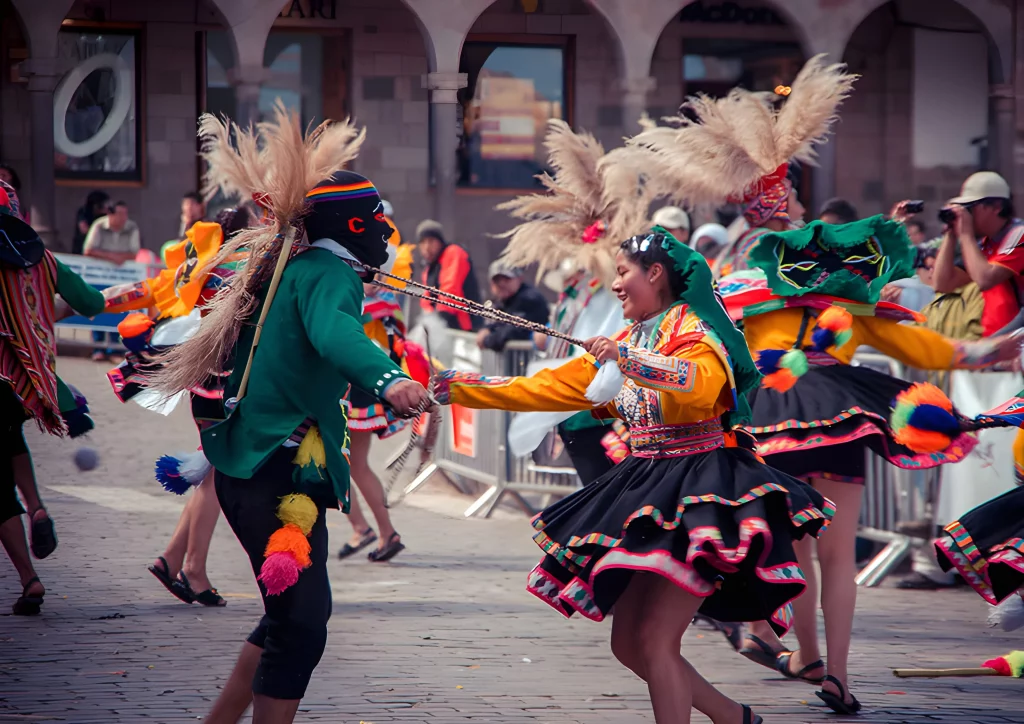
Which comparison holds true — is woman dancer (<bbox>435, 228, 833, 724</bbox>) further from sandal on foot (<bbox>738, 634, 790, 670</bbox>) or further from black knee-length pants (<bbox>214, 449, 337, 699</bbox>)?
sandal on foot (<bbox>738, 634, 790, 670</bbox>)

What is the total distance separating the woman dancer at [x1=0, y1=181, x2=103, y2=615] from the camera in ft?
22.0

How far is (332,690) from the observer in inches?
228

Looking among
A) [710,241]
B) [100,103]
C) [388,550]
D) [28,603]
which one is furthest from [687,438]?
[100,103]

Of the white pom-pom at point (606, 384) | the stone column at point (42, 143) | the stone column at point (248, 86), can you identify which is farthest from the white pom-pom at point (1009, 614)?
the stone column at point (42, 143)

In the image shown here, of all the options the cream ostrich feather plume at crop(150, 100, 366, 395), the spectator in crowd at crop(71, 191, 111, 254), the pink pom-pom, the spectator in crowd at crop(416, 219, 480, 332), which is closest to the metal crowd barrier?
the spectator in crowd at crop(416, 219, 480, 332)

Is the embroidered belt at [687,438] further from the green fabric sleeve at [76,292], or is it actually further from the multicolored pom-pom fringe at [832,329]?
the green fabric sleeve at [76,292]

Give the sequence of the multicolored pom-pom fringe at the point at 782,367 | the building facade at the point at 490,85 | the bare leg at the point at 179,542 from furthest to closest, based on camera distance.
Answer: the building facade at the point at 490,85
the bare leg at the point at 179,542
the multicolored pom-pom fringe at the point at 782,367

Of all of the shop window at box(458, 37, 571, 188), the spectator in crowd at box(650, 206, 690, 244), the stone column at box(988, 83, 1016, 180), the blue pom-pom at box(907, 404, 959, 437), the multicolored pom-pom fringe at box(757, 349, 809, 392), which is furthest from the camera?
the shop window at box(458, 37, 571, 188)

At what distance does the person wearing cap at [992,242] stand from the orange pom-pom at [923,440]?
153 cm

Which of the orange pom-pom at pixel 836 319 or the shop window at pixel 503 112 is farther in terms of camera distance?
the shop window at pixel 503 112

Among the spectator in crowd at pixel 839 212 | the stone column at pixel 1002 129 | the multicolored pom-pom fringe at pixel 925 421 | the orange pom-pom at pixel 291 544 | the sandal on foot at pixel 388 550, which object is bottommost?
the sandal on foot at pixel 388 550

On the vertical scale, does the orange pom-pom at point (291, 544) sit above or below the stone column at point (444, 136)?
below

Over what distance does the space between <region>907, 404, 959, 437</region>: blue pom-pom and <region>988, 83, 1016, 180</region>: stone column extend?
15653 millimetres

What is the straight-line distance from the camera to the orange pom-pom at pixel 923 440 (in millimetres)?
5562
